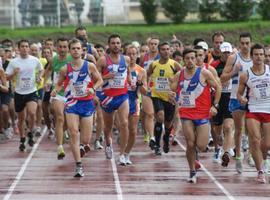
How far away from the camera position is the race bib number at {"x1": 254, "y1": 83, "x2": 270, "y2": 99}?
47.3ft

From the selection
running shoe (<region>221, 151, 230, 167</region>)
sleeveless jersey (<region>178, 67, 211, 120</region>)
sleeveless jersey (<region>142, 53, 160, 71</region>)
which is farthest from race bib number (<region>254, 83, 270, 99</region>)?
sleeveless jersey (<region>142, 53, 160, 71</region>)

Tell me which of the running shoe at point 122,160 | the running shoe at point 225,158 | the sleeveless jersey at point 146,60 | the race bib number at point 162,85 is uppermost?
the sleeveless jersey at point 146,60

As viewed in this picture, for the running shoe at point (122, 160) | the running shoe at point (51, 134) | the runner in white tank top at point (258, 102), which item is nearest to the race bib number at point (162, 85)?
the running shoe at point (122, 160)

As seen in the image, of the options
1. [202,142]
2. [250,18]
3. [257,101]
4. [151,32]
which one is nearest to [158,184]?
[202,142]

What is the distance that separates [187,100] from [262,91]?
1112mm

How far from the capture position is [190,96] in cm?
1444

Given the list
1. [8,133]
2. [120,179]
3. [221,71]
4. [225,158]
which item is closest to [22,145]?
[8,133]

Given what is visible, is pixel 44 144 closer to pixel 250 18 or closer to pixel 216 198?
pixel 216 198

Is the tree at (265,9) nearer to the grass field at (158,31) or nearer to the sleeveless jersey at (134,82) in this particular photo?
the grass field at (158,31)

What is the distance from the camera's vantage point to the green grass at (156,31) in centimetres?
3566

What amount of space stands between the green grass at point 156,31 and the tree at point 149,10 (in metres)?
1.54

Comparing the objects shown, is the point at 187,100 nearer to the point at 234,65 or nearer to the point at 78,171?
the point at 234,65

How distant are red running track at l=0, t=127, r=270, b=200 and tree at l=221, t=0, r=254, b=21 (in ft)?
69.3

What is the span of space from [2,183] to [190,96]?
3030 mm
